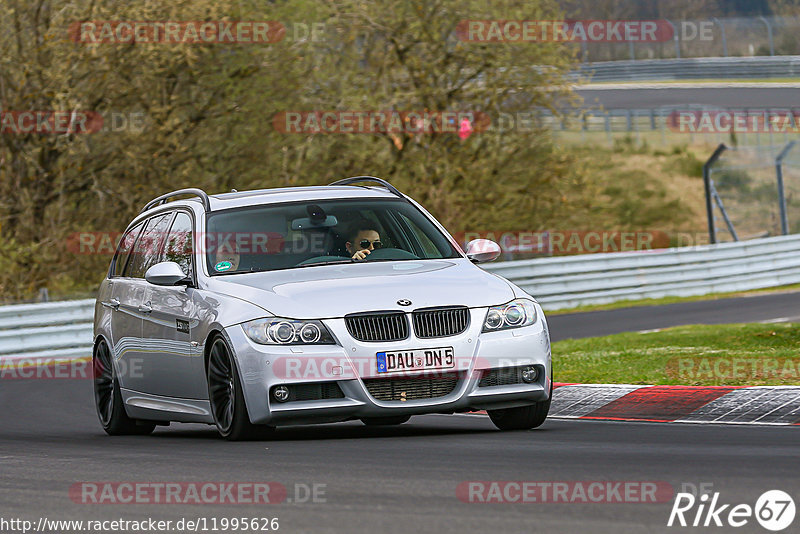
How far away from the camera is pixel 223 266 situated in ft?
31.2

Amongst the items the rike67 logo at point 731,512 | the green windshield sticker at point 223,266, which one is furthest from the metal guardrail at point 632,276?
the rike67 logo at point 731,512

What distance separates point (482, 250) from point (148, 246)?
278 centimetres

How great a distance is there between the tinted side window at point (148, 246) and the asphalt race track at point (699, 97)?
37109 millimetres

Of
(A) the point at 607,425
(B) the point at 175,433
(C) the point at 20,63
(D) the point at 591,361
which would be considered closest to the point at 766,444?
(A) the point at 607,425

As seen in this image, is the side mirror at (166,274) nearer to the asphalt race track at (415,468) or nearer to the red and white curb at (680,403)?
the asphalt race track at (415,468)

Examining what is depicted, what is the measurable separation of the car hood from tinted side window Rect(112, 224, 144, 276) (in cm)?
237

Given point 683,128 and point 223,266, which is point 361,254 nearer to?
point 223,266

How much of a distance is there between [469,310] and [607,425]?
1458 mm

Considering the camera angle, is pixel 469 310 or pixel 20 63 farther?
pixel 20 63

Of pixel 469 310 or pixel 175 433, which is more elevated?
pixel 469 310

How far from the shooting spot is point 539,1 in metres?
29.4

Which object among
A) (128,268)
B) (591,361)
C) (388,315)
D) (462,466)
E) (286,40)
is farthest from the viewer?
(286,40)

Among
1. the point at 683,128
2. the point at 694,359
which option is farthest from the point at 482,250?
the point at 683,128

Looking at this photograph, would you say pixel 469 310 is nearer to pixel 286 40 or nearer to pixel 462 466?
pixel 462 466
